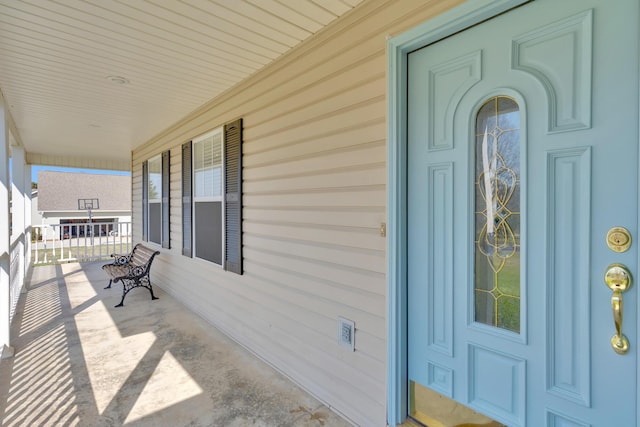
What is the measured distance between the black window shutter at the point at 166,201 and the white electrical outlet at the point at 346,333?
12.4ft

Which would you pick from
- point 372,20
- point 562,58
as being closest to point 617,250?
point 562,58

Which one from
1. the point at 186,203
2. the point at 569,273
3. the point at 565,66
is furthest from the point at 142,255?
the point at 565,66

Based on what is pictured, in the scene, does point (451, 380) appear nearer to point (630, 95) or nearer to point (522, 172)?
point (522, 172)

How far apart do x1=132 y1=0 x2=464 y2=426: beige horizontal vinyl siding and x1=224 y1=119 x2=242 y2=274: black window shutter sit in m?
0.10

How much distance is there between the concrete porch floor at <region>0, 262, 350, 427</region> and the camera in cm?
212

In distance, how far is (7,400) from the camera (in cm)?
229

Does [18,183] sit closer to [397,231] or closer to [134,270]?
[134,270]

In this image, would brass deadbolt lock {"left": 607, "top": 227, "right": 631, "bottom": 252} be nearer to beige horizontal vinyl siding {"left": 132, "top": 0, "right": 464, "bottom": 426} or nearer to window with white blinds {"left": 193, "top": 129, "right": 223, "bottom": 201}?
beige horizontal vinyl siding {"left": 132, "top": 0, "right": 464, "bottom": 426}

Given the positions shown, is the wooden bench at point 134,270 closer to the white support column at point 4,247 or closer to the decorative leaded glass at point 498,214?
the white support column at point 4,247

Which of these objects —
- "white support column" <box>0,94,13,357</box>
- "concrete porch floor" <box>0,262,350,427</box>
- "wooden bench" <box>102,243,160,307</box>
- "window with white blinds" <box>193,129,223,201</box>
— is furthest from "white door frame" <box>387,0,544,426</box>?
"wooden bench" <box>102,243,160,307</box>

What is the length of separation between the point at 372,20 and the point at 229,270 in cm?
261

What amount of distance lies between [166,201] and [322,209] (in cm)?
373

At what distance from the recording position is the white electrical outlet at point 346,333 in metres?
2.06

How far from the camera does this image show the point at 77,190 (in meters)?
20.6
